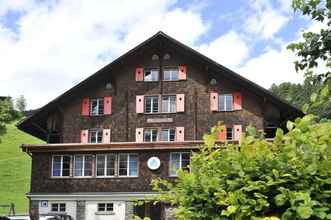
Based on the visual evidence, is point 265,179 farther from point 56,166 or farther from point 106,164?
point 56,166

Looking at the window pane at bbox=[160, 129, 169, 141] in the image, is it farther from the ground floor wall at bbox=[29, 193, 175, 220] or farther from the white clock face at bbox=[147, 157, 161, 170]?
the ground floor wall at bbox=[29, 193, 175, 220]

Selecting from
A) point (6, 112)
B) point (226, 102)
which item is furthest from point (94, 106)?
point (226, 102)

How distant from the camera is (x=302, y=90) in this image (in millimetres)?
114438

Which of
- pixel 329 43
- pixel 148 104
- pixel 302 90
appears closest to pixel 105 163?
pixel 148 104

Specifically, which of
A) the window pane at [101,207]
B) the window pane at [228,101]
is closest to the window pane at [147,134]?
the window pane at [228,101]

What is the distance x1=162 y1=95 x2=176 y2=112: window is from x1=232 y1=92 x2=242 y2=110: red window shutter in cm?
402

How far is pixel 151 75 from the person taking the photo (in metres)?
37.1

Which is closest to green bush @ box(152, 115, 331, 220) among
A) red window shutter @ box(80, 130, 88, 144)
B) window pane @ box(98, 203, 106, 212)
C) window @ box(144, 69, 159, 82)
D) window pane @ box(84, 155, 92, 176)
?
window pane @ box(98, 203, 106, 212)

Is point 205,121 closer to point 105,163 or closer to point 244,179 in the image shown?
point 105,163

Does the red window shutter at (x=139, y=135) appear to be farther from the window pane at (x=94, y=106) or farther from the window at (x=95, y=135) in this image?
the window pane at (x=94, y=106)

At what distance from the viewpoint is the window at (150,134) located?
1433 inches

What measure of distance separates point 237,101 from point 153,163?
7401 mm

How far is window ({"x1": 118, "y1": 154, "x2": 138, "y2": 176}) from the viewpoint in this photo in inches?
1302

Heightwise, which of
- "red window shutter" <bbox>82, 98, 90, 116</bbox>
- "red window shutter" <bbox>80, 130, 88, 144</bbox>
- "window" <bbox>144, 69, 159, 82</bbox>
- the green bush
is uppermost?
"window" <bbox>144, 69, 159, 82</bbox>
